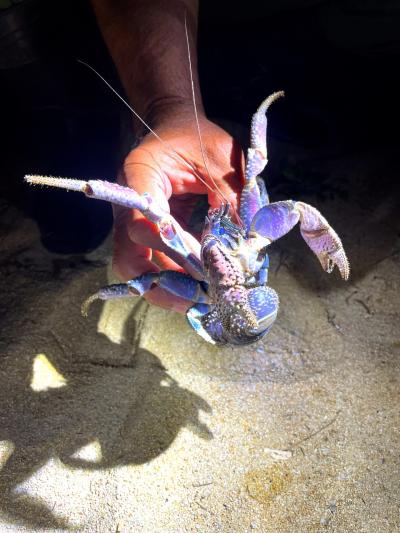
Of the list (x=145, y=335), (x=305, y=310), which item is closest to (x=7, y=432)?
(x=145, y=335)

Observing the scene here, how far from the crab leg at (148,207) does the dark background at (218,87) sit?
1346mm

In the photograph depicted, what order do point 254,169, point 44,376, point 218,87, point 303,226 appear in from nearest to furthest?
point 303,226 → point 254,169 → point 44,376 → point 218,87

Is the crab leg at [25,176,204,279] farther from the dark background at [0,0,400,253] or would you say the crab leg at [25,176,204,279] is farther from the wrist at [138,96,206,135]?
the dark background at [0,0,400,253]

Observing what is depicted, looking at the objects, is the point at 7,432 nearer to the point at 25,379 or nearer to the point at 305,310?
the point at 25,379

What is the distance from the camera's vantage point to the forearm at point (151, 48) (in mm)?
2355

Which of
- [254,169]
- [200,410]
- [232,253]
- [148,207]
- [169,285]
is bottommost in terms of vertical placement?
[200,410]

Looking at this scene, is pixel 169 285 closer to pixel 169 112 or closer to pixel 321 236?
pixel 321 236

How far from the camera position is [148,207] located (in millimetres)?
1656

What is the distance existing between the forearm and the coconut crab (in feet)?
2.13

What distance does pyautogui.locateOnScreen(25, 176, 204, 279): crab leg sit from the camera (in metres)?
1.48

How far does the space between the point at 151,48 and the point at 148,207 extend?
56.2 inches

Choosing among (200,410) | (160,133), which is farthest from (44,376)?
(160,133)

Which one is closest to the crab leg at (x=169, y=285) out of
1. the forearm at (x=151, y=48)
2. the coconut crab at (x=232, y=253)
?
the coconut crab at (x=232, y=253)

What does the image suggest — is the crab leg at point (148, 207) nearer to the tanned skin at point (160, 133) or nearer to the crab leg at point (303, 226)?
the tanned skin at point (160, 133)
